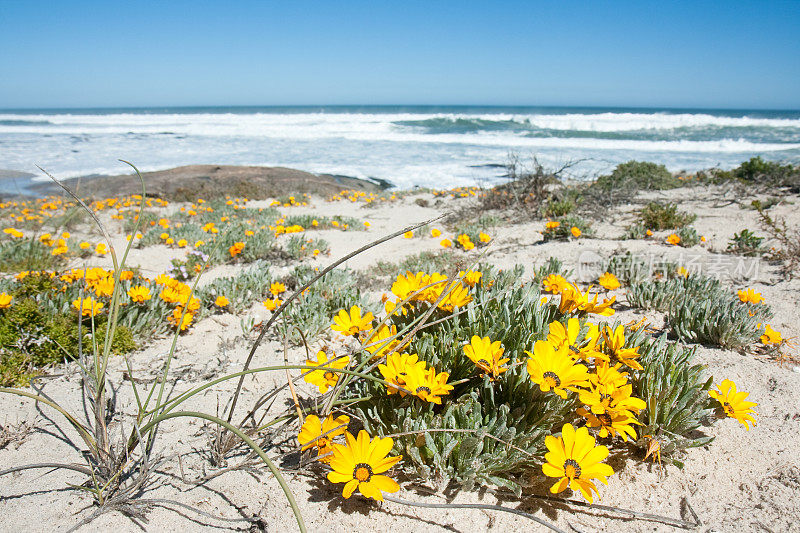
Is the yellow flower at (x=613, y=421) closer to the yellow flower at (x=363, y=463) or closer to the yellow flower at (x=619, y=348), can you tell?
the yellow flower at (x=619, y=348)

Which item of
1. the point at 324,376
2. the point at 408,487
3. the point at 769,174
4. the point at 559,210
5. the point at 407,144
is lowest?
the point at 408,487

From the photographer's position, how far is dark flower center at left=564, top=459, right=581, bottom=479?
4.46ft

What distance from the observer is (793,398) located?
82.7 inches

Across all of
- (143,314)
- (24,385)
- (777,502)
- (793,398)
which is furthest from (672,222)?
(24,385)

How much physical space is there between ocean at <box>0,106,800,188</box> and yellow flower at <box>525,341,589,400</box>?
39.6 feet

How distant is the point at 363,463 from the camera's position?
4.57ft

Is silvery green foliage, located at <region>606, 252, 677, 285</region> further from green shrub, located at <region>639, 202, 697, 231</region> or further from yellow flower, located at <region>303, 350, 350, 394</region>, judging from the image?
yellow flower, located at <region>303, 350, 350, 394</region>

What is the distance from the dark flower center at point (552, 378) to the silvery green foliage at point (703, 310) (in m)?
1.34

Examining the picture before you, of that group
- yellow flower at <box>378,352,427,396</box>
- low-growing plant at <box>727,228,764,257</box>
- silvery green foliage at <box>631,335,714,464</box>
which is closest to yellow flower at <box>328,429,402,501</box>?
yellow flower at <box>378,352,427,396</box>

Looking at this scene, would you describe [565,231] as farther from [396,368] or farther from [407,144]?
[407,144]

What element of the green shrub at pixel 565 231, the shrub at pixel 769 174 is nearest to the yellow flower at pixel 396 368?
the green shrub at pixel 565 231

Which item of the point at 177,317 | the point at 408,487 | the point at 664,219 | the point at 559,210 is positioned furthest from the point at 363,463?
the point at 559,210

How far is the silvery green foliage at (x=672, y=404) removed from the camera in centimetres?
168

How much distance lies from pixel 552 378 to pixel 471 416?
35cm
